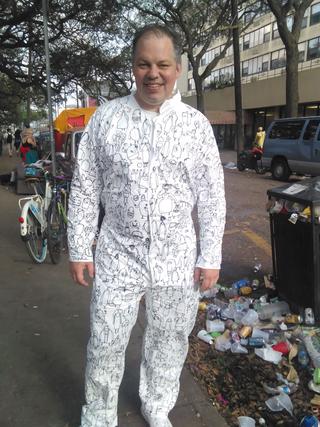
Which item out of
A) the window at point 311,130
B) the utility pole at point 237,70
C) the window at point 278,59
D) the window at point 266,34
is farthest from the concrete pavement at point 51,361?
the window at point 266,34

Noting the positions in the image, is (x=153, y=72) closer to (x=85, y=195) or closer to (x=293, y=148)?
(x=85, y=195)

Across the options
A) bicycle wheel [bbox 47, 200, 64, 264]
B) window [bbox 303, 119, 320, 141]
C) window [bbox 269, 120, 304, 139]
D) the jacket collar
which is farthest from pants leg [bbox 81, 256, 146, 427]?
window [bbox 269, 120, 304, 139]

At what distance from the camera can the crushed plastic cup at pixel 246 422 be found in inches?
96.6

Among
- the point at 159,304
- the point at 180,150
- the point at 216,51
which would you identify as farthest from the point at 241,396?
the point at 216,51

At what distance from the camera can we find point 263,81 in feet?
105

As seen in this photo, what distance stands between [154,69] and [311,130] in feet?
38.9

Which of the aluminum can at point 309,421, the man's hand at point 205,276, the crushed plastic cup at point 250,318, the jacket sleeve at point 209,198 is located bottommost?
the aluminum can at point 309,421

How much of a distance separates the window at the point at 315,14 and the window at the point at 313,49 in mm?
1304

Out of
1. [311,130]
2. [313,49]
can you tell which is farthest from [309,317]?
[313,49]

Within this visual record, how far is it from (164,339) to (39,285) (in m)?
2.66

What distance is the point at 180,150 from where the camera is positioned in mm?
1899

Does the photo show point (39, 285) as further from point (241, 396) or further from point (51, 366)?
point (241, 396)

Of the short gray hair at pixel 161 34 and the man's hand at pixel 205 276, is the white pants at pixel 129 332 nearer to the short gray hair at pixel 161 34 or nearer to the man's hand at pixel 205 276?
the man's hand at pixel 205 276

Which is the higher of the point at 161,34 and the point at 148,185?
the point at 161,34
